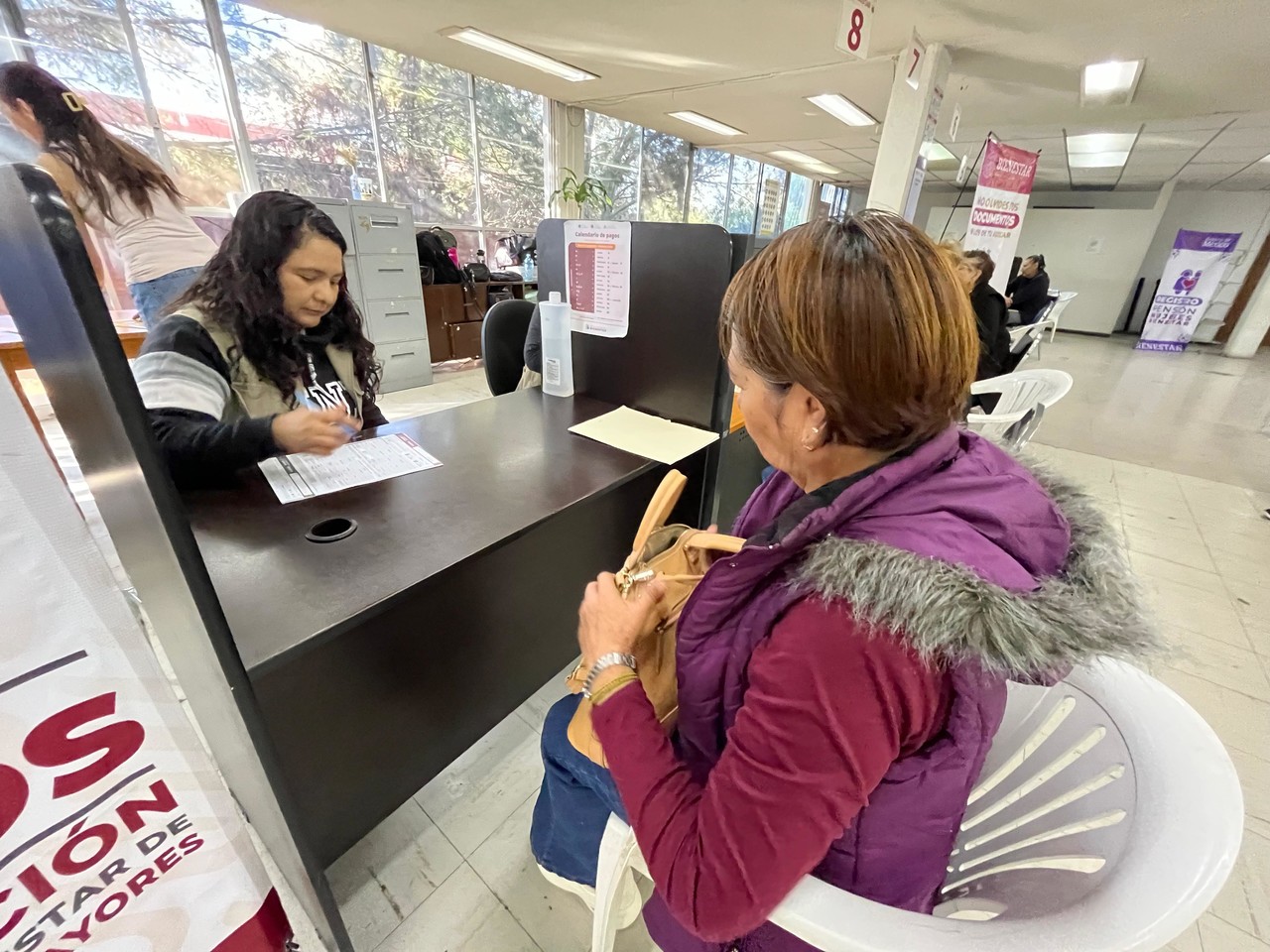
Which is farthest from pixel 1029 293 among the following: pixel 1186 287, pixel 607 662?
pixel 607 662

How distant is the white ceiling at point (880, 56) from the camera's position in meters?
3.00

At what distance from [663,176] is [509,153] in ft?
9.15

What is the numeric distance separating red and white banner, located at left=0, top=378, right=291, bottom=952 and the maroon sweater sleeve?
1.82 ft

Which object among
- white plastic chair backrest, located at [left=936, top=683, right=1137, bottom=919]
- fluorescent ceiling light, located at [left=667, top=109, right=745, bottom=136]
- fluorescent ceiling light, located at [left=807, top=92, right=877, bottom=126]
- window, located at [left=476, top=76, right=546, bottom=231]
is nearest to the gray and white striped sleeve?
white plastic chair backrest, located at [left=936, top=683, right=1137, bottom=919]

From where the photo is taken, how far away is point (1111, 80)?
383cm

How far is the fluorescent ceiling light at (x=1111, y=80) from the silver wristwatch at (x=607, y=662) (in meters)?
5.08

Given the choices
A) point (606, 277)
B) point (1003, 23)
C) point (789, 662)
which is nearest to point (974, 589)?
point (789, 662)

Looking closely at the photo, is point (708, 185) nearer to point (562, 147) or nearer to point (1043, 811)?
point (562, 147)

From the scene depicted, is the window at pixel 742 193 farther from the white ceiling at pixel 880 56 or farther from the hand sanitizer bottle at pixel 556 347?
the hand sanitizer bottle at pixel 556 347

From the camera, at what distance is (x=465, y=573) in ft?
3.39

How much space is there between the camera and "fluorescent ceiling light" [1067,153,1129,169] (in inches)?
256

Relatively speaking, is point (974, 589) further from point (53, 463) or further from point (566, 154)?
point (566, 154)

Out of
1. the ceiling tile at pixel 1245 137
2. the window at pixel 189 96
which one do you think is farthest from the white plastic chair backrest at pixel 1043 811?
the ceiling tile at pixel 1245 137

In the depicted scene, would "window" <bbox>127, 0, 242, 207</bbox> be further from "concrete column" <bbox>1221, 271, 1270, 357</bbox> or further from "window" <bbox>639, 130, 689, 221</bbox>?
"concrete column" <bbox>1221, 271, 1270, 357</bbox>
